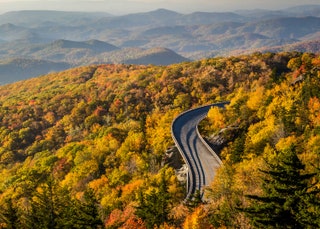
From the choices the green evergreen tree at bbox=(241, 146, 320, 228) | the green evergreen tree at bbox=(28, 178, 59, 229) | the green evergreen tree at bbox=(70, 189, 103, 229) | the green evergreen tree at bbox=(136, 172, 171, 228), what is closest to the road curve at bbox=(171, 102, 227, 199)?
the green evergreen tree at bbox=(136, 172, 171, 228)

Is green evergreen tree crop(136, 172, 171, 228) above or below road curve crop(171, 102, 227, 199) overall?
above

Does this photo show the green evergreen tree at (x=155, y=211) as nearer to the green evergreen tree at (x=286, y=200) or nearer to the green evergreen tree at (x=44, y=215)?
the green evergreen tree at (x=44, y=215)

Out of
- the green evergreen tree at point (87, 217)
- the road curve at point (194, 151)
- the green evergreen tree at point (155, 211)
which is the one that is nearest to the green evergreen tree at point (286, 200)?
the green evergreen tree at point (155, 211)

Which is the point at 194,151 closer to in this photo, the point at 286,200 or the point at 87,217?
the point at 87,217

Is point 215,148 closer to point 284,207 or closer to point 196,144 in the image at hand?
point 196,144

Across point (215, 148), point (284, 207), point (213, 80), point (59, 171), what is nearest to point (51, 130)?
point (59, 171)

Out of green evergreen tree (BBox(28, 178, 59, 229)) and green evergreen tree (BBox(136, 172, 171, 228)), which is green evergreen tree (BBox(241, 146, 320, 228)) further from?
green evergreen tree (BBox(28, 178, 59, 229))
